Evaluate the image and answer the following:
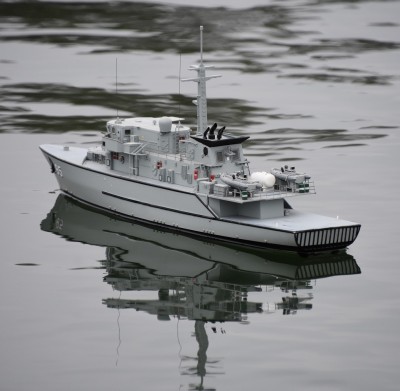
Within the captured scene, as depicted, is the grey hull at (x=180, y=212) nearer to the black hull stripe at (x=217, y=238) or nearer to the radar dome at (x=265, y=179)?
the black hull stripe at (x=217, y=238)

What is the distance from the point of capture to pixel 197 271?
5800cm

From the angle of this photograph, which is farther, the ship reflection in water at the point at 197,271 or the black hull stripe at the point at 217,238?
the black hull stripe at the point at 217,238

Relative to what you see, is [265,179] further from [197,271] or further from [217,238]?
[197,271]

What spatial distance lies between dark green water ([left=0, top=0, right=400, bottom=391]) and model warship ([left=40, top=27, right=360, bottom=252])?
2.97 feet

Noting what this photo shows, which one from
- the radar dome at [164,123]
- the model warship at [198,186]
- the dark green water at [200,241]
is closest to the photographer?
the dark green water at [200,241]

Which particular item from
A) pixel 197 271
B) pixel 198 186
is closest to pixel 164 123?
pixel 198 186

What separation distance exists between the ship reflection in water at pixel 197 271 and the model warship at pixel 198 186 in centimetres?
81

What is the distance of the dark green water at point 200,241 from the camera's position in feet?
152

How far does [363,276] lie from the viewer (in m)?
56.1

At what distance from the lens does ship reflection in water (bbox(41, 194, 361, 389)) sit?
52906 mm

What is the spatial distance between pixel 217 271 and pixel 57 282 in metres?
7.05

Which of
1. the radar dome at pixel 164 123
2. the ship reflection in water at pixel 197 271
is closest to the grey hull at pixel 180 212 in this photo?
the ship reflection in water at pixel 197 271

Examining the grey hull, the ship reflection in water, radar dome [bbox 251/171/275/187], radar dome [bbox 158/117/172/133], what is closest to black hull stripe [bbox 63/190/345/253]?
the grey hull

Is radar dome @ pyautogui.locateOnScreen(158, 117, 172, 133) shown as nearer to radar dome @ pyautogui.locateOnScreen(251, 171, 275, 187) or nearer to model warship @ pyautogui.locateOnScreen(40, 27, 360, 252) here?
model warship @ pyautogui.locateOnScreen(40, 27, 360, 252)
